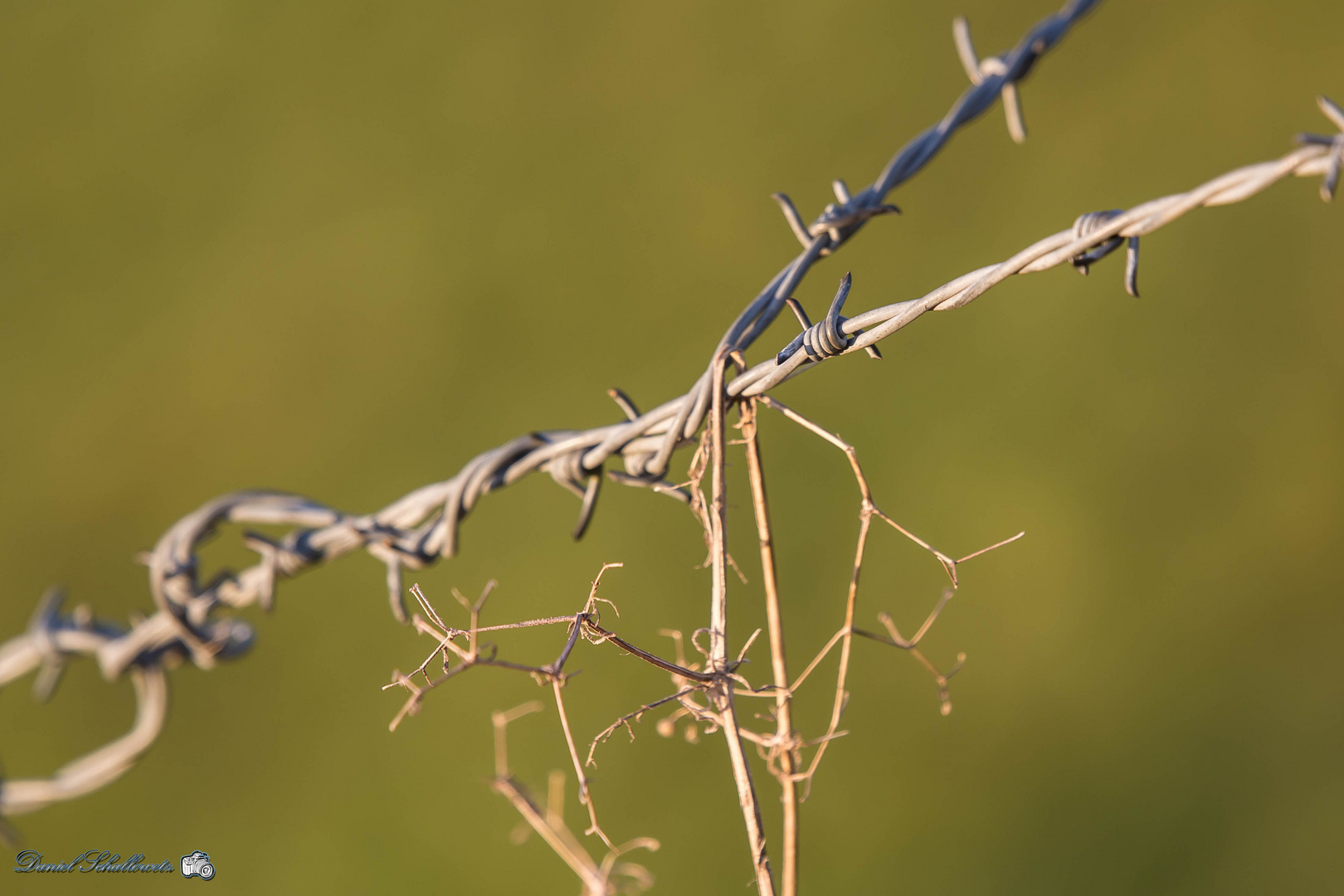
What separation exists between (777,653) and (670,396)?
185 cm

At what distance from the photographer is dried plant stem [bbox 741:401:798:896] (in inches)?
32.1

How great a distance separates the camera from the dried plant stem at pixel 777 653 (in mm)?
815

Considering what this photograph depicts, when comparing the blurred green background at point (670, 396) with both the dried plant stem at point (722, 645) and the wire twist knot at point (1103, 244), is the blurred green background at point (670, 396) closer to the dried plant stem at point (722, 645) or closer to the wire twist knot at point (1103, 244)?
the dried plant stem at point (722, 645)

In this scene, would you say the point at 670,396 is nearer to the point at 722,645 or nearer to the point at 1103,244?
the point at 722,645

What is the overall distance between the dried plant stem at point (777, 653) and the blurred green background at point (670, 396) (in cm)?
120

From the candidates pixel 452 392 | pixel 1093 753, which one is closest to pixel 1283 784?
pixel 1093 753

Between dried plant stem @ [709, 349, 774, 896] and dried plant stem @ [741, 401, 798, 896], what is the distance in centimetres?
4

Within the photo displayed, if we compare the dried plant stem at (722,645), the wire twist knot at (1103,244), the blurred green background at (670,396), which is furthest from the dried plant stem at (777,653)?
the blurred green background at (670,396)

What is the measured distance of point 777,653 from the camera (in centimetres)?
85

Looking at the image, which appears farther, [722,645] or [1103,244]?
[722,645]

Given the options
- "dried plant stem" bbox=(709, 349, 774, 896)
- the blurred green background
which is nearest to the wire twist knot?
"dried plant stem" bbox=(709, 349, 774, 896)

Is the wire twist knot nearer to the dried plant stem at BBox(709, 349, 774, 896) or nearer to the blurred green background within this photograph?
the dried plant stem at BBox(709, 349, 774, 896)

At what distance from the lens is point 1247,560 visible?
241 cm

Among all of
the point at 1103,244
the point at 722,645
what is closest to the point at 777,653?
the point at 722,645
